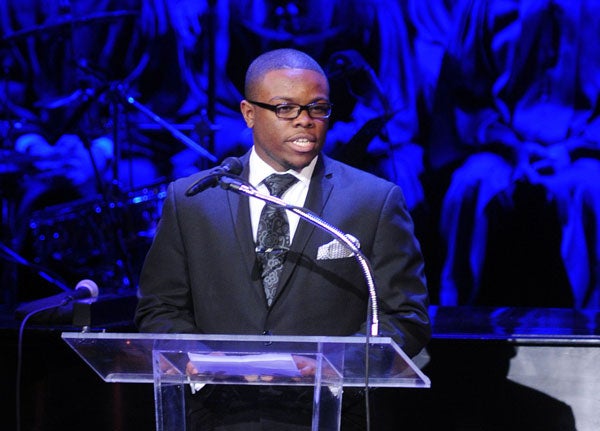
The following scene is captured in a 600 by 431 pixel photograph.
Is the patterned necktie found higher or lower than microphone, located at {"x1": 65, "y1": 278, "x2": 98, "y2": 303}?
higher

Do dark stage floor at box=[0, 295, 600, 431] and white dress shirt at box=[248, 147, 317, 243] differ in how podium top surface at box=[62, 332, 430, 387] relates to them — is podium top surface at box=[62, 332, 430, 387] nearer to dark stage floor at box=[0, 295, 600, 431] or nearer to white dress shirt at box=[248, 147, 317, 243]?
white dress shirt at box=[248, 147, 317, 243]

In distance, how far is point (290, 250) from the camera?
2830 mm

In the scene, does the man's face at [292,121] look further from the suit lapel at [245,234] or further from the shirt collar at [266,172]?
the suit lapel at [245,234]

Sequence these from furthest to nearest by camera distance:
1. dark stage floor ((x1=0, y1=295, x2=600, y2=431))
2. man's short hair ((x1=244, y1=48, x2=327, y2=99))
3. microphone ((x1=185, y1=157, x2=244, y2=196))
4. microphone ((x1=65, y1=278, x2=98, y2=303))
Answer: microphone ((x1=65, y1=278, x2=98, y2=303)) < dark stage floor ((x1=0, y1=295, x2=600, y2=431)) < man's short hair ((x1=244, y1=48, x2=327, y2=99)) < microphone ((x1=185, y1=157, x2=244, y2=196))

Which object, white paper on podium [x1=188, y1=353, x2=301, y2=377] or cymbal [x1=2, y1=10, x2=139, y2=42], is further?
cymbal [x1=2, y1=10, x2=139, y2=42]

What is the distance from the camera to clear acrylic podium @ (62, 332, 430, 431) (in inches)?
83.4

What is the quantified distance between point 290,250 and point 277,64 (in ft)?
1.92

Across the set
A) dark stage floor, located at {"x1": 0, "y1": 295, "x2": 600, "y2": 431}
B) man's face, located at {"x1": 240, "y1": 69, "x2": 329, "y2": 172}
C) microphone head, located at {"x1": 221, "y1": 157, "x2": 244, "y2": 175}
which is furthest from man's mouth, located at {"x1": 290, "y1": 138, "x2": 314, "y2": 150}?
dark stage floor, located at {"x1": 0, "y1": 295, "x2": 600, "y2": 431}

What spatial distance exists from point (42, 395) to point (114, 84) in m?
2.43

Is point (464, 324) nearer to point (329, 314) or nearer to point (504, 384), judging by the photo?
point (504, 384)

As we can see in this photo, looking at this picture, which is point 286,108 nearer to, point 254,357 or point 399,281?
point 399,281

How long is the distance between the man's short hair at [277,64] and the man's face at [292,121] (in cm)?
2

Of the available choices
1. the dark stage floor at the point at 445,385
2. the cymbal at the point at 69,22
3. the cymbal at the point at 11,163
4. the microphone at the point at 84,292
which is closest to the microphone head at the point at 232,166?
the dark stage floor at the point at 445,385

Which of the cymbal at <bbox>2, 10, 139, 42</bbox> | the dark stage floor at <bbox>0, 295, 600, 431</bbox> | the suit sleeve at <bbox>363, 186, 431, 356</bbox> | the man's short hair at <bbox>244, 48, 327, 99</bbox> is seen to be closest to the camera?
the suit sleeve at <bbox>363, 186, 431, 356</bbox>
